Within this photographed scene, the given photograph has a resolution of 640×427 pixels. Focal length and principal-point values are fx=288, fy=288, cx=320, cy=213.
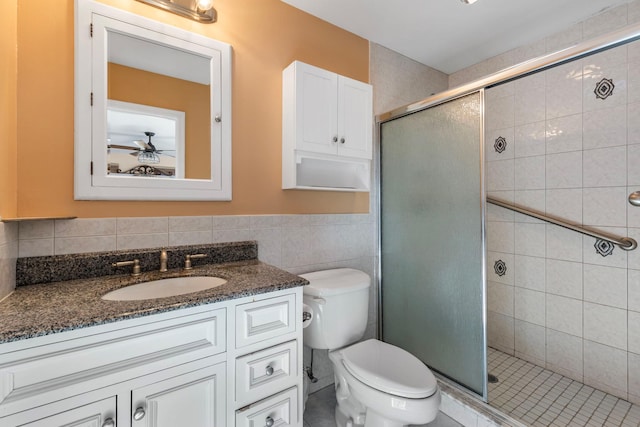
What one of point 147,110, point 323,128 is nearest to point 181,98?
point 147,110

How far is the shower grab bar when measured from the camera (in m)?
1.61

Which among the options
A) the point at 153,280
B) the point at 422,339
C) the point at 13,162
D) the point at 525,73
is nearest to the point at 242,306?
the point at 153,280

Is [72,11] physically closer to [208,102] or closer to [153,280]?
[208,102]

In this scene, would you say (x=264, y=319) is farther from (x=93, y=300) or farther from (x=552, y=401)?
(x=552, y=401)

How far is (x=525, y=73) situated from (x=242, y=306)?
1515 millimetres

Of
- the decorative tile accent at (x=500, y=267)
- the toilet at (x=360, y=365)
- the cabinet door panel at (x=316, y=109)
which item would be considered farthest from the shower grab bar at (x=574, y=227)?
the cabinet door panel at (x=316, y=109)

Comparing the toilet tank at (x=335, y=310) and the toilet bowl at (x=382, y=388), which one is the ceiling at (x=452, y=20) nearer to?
the toilet tank at (x=335, y=310)

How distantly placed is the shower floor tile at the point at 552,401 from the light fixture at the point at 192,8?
2430 millimetres

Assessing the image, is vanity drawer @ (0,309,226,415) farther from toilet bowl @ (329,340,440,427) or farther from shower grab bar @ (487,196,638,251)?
shower grab bar @ (487,196,638,251)

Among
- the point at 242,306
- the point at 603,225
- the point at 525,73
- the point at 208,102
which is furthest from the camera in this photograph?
the point at 603,225

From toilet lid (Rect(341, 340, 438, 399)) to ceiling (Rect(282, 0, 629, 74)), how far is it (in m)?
1.88

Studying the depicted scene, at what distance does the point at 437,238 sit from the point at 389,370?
769 mm

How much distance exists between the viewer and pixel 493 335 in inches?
87.7

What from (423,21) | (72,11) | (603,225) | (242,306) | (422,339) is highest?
(423,21)
